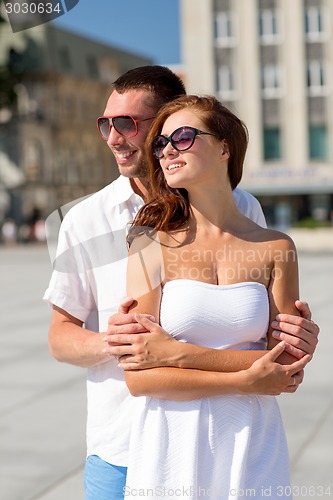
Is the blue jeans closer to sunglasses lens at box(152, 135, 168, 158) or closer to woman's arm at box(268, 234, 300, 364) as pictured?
woman's arm at box(268, 234, 300, 364)

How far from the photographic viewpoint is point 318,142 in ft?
131

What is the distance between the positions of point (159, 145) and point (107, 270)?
34 centimetres

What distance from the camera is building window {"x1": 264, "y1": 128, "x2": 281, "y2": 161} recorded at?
40.3m

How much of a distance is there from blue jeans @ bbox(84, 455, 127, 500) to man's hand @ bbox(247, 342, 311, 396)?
1.39ft

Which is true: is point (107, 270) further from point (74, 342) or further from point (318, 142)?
point (318, 142)

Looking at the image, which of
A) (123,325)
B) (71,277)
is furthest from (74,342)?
(123,325)

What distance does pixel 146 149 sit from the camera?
1.67 metres

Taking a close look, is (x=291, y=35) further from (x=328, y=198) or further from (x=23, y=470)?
(x=23, y=470)

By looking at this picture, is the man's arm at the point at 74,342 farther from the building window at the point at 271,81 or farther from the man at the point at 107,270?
the building window at the point at 271,81

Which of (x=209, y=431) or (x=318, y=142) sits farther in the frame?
(x=318, y=142)

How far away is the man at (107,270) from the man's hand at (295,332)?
0.34 meters

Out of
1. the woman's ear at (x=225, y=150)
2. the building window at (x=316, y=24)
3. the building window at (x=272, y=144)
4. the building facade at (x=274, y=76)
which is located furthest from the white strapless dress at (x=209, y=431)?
the building window at (x=272, y=144)

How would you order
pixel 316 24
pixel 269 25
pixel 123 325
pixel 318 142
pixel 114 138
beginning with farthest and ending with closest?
pixel 318 142 < pixel 269 25 < pixel 316 24 < pixel 114 138 < pixel 123 325

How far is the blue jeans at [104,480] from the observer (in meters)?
1.83
